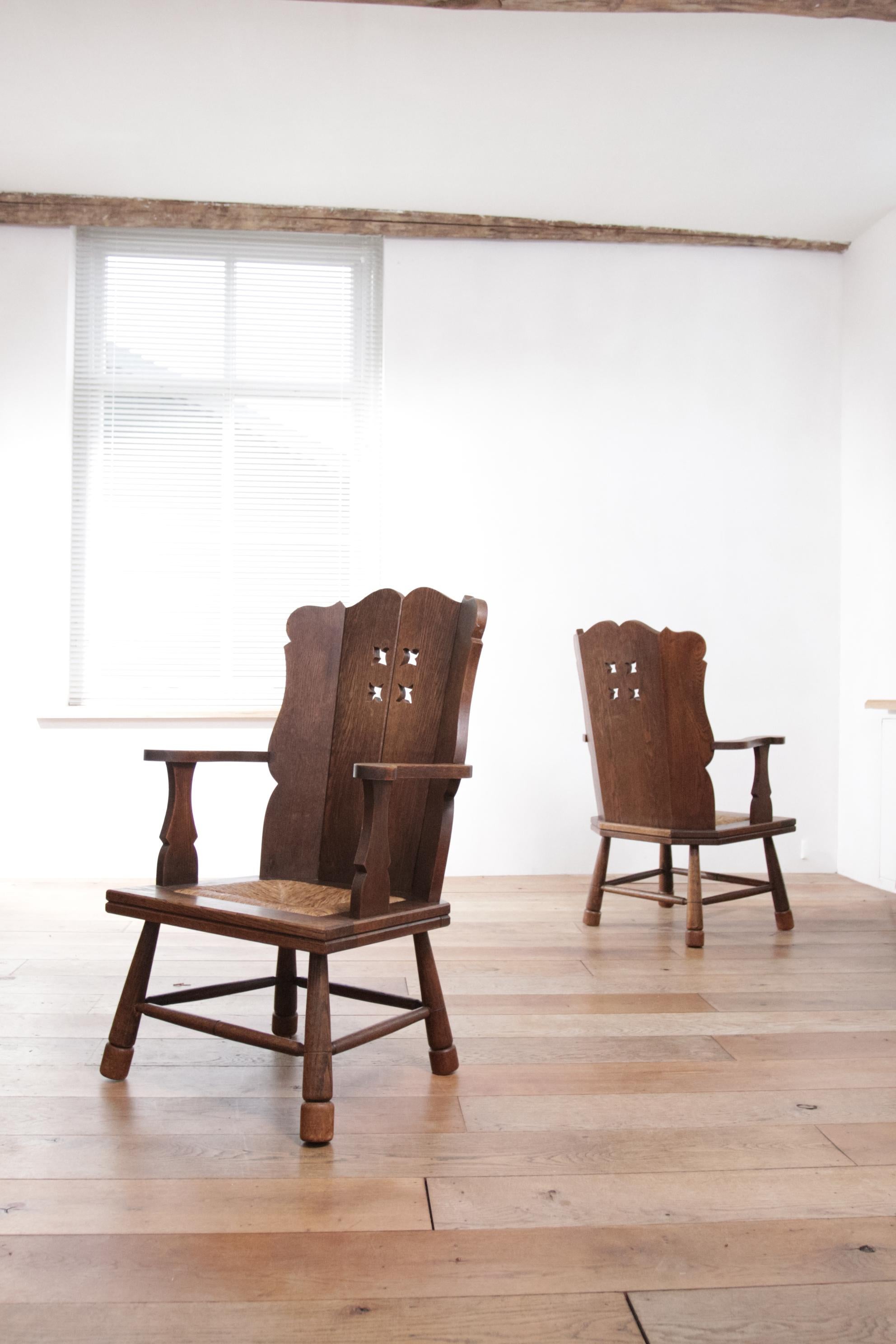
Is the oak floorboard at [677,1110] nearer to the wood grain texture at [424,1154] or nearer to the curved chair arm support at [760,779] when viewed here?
the wood grain texture at [424,1154]

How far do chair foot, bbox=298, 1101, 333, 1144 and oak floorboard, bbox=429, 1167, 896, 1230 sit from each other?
220 millimetres

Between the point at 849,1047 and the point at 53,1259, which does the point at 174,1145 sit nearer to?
the point at 53,1259

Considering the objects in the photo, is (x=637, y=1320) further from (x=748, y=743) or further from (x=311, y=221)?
(x=311, y=221)

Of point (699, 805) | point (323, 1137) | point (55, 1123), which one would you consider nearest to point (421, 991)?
point (323, 1137)

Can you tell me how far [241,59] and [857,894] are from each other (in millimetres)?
3938

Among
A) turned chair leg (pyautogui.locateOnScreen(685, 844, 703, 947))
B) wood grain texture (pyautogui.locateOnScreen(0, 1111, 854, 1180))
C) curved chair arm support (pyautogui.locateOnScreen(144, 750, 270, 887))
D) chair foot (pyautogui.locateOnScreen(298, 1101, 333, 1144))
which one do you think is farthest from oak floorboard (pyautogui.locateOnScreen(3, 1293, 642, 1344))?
turned chair leg (pyautogui.locateOnScreen(685, 844, 703, 947))

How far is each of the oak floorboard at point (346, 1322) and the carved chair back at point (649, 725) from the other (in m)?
2.18

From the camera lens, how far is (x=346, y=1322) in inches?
50.1

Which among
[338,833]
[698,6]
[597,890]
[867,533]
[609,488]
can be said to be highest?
[698,6]

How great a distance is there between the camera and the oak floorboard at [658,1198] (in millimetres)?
1547

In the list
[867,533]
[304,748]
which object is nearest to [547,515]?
[867,533]

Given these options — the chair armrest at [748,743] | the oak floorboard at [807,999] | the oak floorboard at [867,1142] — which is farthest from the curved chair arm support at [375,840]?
the chair armrest at [748,743]

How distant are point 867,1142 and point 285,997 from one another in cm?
121

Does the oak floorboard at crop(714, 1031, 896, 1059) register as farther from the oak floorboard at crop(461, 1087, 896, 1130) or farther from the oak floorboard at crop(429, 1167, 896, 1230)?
the oak floorboard at crop(429, 1167, 896, 1230)
